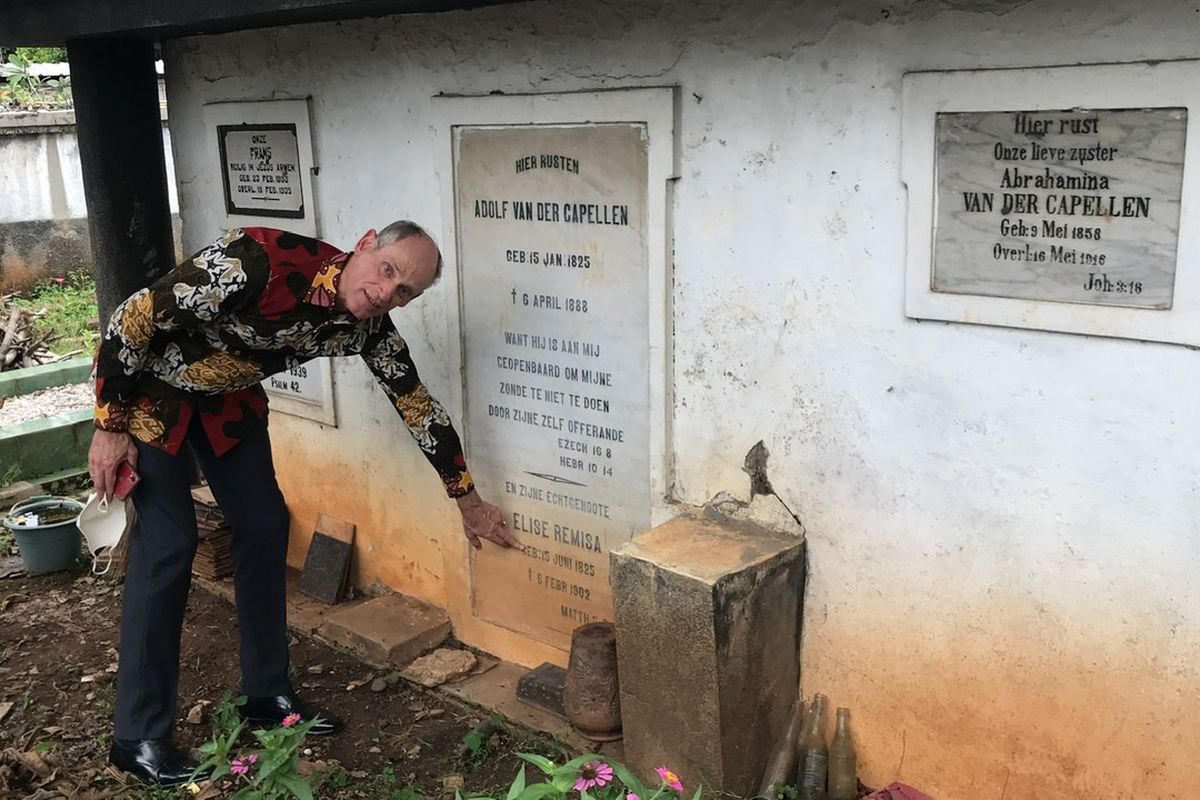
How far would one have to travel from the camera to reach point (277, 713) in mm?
4117

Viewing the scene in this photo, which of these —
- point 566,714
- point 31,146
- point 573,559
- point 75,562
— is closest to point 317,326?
point 573,559

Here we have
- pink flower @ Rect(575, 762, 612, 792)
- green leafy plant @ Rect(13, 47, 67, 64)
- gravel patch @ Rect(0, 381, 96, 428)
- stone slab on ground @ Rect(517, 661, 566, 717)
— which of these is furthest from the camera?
green leafy plant @ Rect(13, 47, 67, 64)

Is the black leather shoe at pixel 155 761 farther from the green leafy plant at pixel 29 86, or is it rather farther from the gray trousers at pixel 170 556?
the green leafy plant at pixel 29 86

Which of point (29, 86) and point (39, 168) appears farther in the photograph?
point (29, 86)

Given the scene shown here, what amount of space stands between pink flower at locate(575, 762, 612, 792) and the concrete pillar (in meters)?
3.71

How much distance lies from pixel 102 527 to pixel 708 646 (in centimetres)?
297

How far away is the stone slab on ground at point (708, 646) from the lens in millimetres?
3273

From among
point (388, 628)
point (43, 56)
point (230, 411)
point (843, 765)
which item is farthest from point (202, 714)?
point (43, 56)

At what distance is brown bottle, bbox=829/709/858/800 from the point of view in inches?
137

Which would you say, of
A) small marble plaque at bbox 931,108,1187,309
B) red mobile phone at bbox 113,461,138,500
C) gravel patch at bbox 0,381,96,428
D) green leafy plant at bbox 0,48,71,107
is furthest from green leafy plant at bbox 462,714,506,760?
green leafy plant at bbox 0,48,71,107

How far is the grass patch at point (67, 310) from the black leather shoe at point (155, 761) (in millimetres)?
6844

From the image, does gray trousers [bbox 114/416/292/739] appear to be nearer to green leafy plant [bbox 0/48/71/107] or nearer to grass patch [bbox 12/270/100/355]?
grass patch [bbox 12/270/100/355]

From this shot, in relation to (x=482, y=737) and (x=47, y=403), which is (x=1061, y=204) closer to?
(x=482, y=737)

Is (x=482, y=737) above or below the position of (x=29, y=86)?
below
